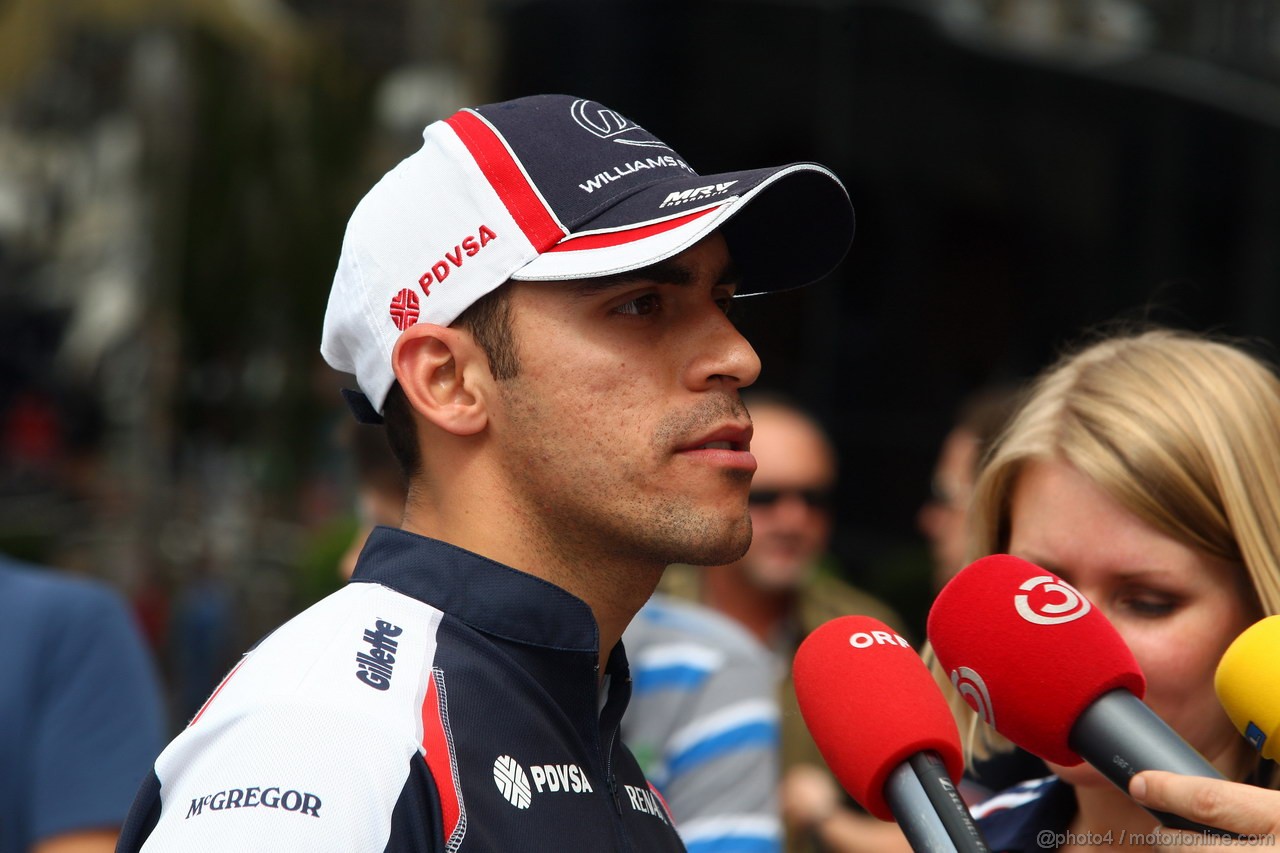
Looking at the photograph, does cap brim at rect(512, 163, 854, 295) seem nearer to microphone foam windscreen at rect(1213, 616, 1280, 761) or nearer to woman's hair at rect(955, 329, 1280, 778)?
woman's hair at rect(955, 329, 1280, 778)

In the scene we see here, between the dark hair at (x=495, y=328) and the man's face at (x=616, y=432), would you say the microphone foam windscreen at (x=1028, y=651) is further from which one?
the dark hair at (x=495, y=328)

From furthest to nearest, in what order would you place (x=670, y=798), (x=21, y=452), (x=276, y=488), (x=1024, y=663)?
(x=21, y=452) → (x=276, y=488) → (x=670, y=798) → (x=1024, y=663)

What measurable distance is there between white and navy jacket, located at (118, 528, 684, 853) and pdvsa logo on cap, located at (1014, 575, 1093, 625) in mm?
554

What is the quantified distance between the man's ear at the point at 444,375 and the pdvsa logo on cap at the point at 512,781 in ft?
1.62

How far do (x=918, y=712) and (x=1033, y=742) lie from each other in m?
0.23

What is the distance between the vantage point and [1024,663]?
184cm

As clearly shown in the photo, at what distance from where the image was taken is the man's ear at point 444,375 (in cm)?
204

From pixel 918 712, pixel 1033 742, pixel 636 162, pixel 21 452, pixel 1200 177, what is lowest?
pixel 21 452

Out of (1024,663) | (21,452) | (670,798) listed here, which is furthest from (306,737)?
(21,452)

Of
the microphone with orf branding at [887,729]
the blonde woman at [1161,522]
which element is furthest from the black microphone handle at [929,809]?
the blonde woman at [1161,522]

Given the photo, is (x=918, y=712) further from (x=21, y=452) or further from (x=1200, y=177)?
(x=21, y=452)

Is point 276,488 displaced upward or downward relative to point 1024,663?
downward

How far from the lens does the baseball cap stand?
2004 mm

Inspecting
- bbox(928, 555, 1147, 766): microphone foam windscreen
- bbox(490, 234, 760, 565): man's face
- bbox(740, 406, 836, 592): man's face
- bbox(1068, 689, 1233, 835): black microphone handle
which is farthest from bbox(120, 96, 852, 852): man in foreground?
bbox(740, 406, 836, 592): man's face
